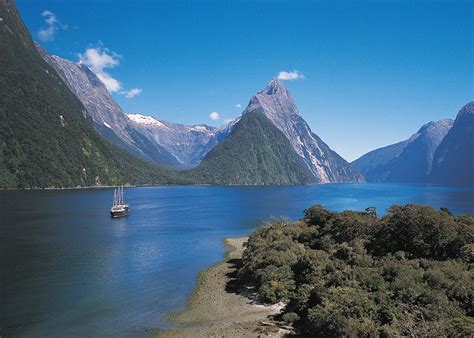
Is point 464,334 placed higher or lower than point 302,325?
higher


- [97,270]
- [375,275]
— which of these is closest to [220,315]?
[375,275]

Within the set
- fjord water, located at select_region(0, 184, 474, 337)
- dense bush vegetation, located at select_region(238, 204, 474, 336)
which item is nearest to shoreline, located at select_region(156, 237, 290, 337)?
fjord water, located at select_region(0, 184, 474, 337)

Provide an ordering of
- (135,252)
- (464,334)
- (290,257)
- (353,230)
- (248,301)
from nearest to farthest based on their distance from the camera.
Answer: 1. (464,334)
2. (248,301)
3. (290,257)
4. (353,230)
5. (135,252)

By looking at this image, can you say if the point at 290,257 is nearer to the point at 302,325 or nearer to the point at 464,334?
the point at 302,325

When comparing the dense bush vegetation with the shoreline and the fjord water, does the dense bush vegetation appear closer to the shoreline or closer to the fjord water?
the shoreline

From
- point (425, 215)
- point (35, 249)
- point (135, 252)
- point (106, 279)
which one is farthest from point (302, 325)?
point (35, 249)

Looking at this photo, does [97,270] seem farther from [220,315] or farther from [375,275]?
[375,275]

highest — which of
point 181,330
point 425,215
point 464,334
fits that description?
point 425,215
